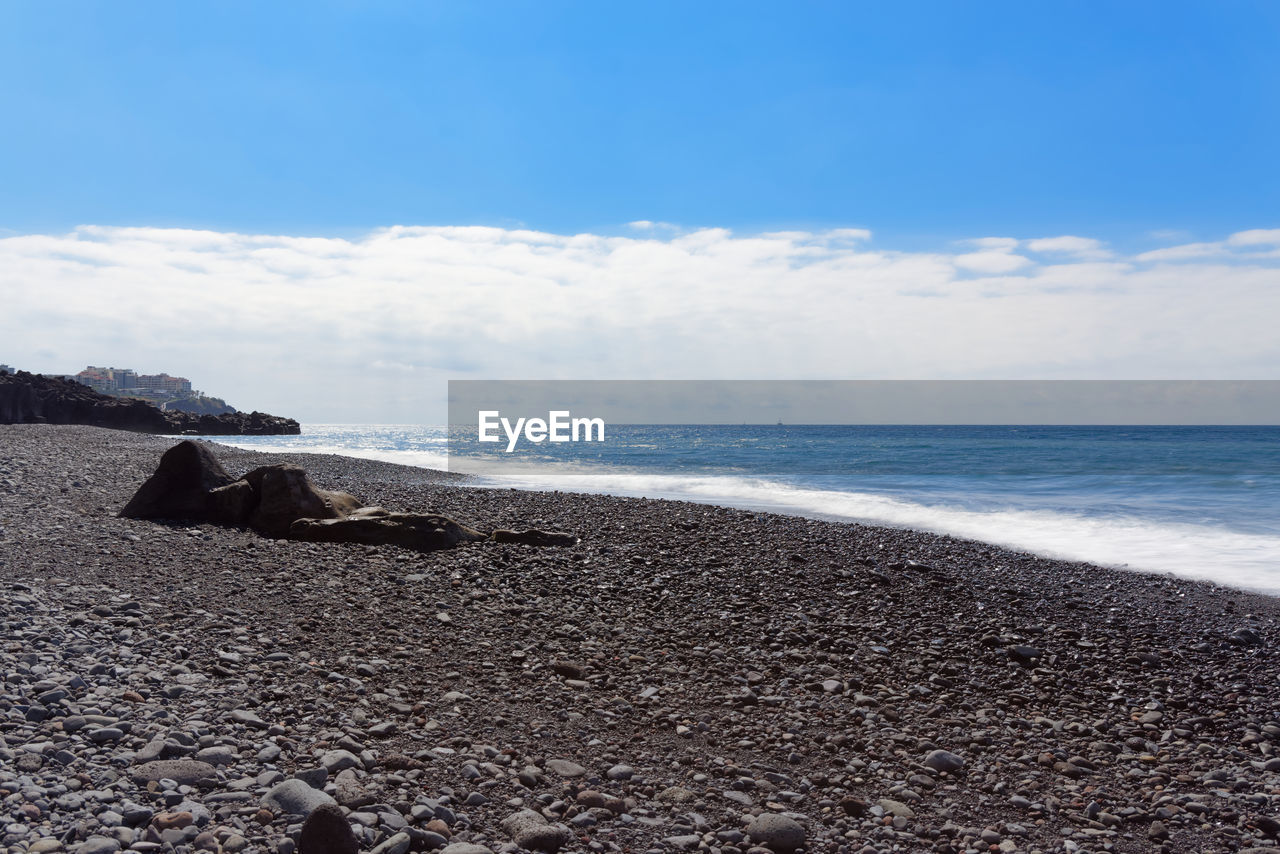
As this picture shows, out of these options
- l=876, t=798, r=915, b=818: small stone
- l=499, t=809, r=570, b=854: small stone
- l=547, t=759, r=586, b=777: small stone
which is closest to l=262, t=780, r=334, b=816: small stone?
l=499, t=809, r=570, b=854: small stone

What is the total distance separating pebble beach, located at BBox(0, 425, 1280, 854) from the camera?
439cm

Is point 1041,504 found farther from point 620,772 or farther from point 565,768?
point 565,768

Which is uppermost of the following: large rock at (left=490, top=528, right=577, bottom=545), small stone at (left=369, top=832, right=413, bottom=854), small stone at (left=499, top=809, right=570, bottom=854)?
large rock at (left=490, top=528, right=577, bottom=545)

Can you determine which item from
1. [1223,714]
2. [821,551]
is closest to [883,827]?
[1223,714]

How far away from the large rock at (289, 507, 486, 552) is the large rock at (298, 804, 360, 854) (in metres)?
7.50

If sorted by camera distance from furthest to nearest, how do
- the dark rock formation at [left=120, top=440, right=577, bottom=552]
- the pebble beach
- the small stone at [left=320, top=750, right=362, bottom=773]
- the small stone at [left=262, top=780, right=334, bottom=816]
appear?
the dark rock formation at [left=120, top=440, right=577, bottom=552] < the small stone at [left=320, top=750, right=362, bottom=773] < the pebble beach < the small stone at [left=262, top=780, right=334, bottom=816]

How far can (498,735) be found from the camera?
18.2 feet

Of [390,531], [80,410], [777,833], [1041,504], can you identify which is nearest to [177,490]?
[390,531]

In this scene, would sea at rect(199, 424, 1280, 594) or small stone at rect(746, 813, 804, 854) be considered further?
sea at rect(199, 424, 1280, 594)

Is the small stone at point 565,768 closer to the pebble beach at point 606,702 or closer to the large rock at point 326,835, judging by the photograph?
the pebble beach at point 606,702

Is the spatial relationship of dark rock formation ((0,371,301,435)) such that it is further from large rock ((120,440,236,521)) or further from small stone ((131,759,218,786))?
small stone ((131,759,218,786))

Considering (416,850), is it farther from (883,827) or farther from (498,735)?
(883,827)

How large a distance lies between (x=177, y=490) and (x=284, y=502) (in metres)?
1.89

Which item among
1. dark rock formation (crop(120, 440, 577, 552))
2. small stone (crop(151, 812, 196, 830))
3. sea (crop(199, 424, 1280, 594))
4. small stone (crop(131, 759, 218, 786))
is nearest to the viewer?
small stone (crop(151, 812, 196, 830))
